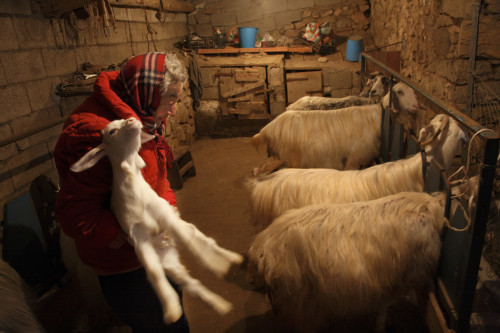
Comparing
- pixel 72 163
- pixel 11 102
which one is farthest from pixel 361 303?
pixel 11 102

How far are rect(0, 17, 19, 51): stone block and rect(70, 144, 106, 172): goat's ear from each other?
227 centimetres

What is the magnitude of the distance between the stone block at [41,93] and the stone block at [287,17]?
18.4 feet

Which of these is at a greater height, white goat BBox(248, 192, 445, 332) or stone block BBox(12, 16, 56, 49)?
stone block BBox(12, 16, 56, 49)

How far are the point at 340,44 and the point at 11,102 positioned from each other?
256 inches

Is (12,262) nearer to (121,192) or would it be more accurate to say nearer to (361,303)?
(121,192)

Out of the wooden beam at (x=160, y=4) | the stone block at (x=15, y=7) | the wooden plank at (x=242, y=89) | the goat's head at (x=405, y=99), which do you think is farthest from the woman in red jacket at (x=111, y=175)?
the wooden plank at (x=242, y=89)

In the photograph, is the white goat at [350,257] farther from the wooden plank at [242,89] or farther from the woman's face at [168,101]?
the wooden plank at [242,89]

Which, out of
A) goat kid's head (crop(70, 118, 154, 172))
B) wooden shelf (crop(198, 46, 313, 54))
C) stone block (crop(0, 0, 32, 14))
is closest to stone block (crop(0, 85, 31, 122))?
stone block (crop(0, 0, 32, 14))

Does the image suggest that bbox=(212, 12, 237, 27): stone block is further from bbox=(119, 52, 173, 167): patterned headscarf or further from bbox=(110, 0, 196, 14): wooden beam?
bbox=(119, 52, 173, 167): patterned headscarf

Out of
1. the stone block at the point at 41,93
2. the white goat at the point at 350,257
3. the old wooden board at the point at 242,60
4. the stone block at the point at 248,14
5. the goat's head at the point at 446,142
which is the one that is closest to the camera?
the white goat at the point at 350,257

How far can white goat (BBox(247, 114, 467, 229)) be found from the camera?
226 cm

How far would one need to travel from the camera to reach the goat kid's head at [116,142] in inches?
46.1

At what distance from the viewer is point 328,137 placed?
3.75 m

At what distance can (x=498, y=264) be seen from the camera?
2.62 meters
